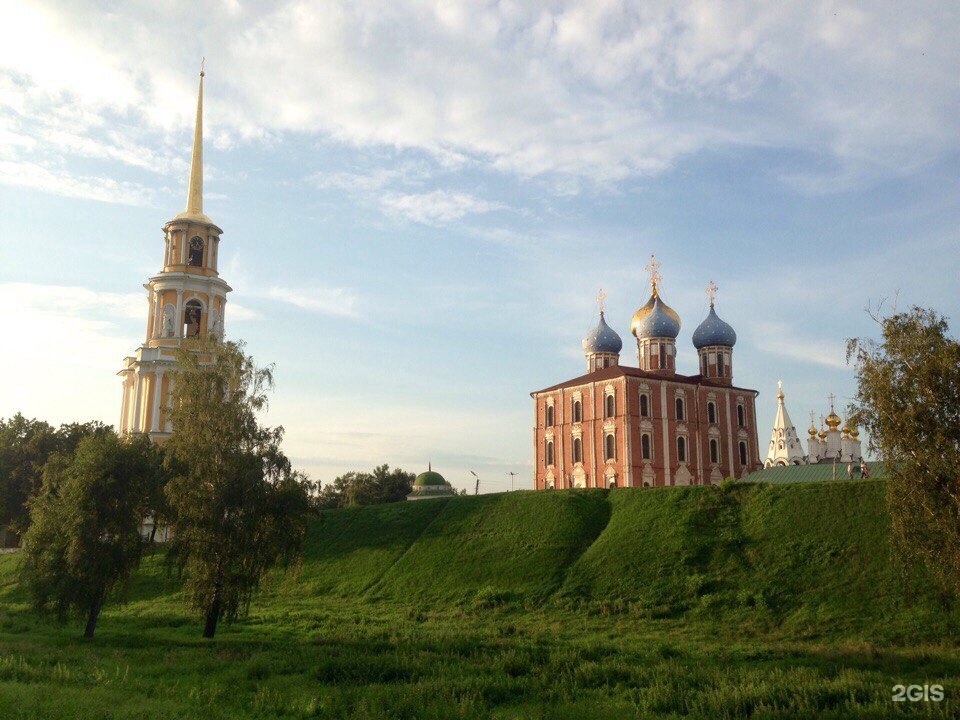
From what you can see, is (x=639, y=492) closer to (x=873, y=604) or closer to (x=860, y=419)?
(x=873, y=604)

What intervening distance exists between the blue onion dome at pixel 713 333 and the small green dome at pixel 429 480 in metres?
24.8

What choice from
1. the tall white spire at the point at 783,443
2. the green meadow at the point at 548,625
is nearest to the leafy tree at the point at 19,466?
the green meadow at the point at 548,625

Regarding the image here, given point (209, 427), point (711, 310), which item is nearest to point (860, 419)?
point (209, 427)

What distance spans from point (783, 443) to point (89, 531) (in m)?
75.2

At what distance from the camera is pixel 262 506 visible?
27094mm

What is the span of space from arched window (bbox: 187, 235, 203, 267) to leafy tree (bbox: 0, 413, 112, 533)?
11991 mm

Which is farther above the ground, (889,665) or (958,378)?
(958,378)

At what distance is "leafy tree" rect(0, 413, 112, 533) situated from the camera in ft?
163

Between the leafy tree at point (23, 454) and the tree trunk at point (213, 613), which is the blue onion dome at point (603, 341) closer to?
the leafy tree at point (23, 454)

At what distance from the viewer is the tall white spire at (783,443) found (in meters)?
87.1

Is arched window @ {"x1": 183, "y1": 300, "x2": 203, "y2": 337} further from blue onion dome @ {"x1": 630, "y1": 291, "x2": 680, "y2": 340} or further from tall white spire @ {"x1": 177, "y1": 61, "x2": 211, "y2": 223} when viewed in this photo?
blue onion dome @ {"x1": 630, "y1": 291, "x2": 680, "y2": 340}

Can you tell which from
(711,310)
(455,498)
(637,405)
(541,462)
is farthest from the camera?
(711,310)

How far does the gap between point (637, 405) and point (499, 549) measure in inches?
977

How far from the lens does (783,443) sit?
288 ft
